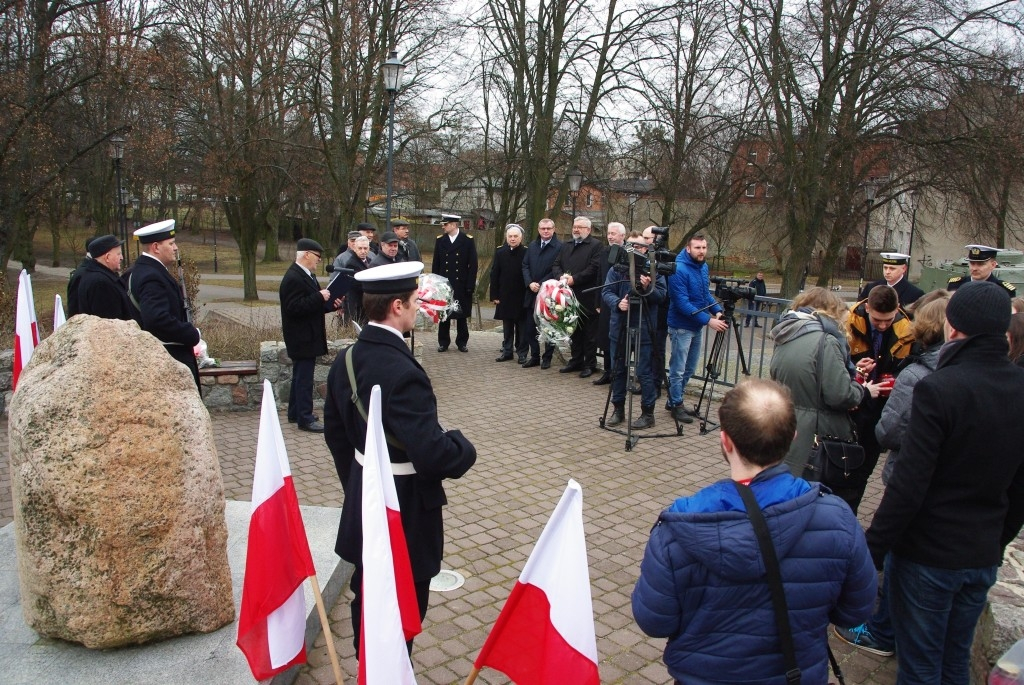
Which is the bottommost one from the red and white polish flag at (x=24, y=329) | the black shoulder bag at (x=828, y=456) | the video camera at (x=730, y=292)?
the black shoulder bag at (x=828, y=456)

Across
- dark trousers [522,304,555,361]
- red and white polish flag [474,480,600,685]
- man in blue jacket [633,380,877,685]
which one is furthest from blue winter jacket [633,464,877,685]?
dark trousers [522,304,555,361]

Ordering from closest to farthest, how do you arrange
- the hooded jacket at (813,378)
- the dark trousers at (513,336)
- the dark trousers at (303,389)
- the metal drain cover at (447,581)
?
the hooded jacket at (813,378) → the metal drain cover at (447,581) → the dark trousers at (303,389) → the dark trousers at (513,336)

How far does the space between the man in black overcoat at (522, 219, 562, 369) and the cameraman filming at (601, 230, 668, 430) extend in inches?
81.6

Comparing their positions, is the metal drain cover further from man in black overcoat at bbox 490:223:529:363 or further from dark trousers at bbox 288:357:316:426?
man in black overcoat at bbox 490:223:529:363

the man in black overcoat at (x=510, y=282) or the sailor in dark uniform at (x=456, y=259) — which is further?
the sailor in dark uniform at (x=456, y=259)

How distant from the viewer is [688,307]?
7.52m

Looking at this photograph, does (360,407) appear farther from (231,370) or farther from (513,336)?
(513,336)

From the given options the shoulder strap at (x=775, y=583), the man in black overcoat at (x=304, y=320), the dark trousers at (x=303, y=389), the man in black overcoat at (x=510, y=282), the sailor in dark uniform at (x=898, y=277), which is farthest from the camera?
the man in black overcoat at (x=510, y=282)

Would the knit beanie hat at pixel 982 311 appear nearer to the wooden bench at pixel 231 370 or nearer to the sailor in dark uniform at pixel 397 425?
the sailor in dark uniform at pixel 397 425

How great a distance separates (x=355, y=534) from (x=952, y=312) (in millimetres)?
2422

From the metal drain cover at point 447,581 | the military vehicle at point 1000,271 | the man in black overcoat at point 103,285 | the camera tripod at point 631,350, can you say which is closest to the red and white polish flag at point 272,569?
the metal drain cover at point 447,581

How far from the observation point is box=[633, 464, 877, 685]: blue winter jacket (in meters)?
2.02

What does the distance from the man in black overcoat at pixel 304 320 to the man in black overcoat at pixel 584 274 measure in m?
3.23

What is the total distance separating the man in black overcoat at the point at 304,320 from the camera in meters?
7.01
